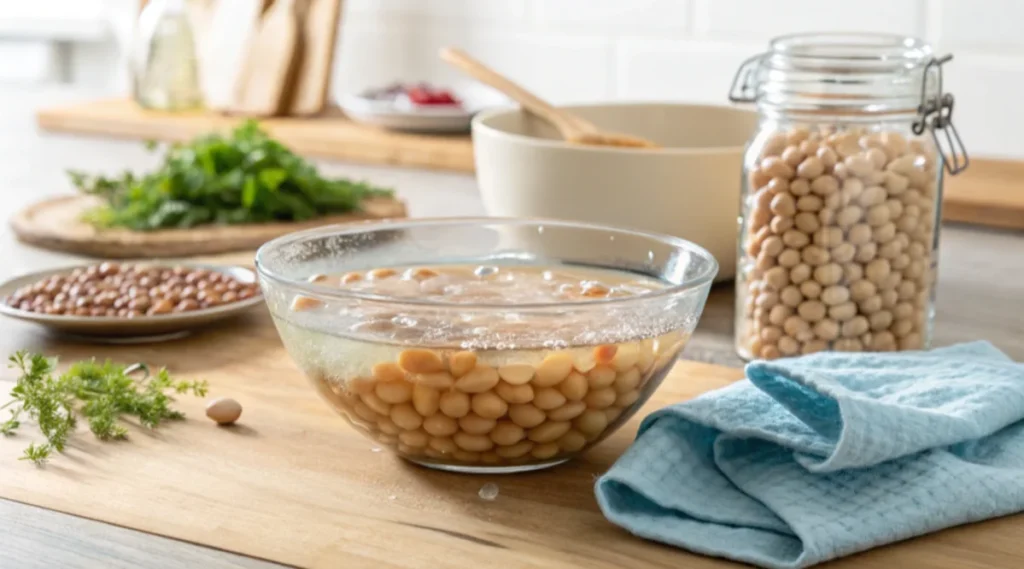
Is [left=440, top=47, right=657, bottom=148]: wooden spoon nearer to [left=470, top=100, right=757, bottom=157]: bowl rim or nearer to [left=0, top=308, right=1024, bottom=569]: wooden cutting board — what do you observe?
[left=470, top=100, right=757, bottom=157]: bowl rim

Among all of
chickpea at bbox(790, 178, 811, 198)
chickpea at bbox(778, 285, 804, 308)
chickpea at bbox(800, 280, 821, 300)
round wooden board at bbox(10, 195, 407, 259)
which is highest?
chickpea at bbox(790, 178, 811, 198)

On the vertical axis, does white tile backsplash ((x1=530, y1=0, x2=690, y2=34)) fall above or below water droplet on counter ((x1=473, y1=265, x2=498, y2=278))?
above

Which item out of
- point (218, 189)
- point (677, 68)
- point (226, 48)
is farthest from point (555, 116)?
point (677, 68)

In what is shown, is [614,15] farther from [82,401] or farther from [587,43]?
[82,401]

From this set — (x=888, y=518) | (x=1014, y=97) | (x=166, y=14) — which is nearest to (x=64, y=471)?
(x=888, y=518)

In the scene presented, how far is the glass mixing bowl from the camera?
0.84 m

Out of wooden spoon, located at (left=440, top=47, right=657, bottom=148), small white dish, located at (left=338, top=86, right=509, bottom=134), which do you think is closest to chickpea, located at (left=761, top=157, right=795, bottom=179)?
wooden spoon, located at (left=440, top=47, right=657, bottom=148)

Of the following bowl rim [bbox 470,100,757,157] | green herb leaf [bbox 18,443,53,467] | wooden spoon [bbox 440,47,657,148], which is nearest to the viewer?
green herb leaf [bbox 18,443,53,467]

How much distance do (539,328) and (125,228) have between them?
91 cm

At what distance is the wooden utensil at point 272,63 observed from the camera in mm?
2451

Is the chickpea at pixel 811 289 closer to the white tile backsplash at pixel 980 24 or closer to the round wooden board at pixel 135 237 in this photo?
the round wooden board at pixel 135 237

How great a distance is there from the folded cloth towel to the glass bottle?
66.4 inches

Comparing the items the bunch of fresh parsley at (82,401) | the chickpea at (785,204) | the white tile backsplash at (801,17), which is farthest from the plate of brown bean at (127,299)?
the white tile backsplash at (801,17)

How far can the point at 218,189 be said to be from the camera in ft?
5.42
